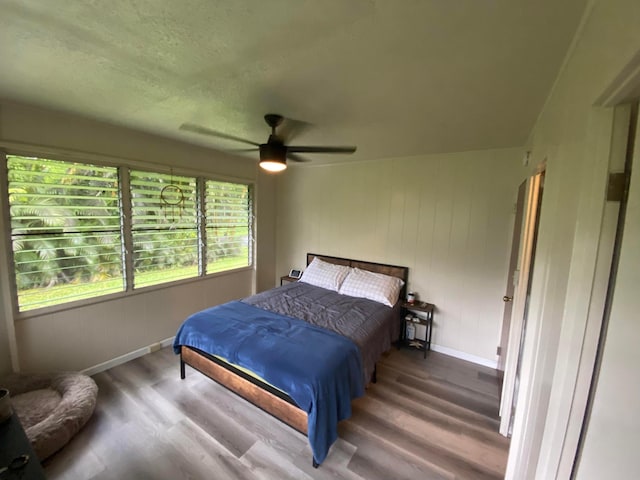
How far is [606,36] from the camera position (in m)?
0.74

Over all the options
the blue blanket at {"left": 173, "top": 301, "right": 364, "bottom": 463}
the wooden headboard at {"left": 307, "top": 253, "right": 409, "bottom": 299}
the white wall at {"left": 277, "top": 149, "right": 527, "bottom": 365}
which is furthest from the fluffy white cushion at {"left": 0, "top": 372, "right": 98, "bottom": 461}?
the white wall at {"left": 277, "top": 149, "right": 527, "bottom": 365}

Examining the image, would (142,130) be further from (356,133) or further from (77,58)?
(356,133)

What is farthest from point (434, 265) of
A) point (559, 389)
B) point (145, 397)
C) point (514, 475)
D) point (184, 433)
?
point (145, 397)

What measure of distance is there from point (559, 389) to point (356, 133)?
217 centimetres

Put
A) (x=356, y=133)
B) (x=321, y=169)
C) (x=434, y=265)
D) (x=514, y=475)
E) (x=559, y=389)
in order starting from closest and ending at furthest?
(x=559, y=389) < (x=514, y=475) < (x=356, y=133) < (x=434, y=265) < (x=321, y=169)

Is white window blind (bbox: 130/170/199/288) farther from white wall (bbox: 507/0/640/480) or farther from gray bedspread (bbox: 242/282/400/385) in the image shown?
white wall (bbox: 507/0/640/480)

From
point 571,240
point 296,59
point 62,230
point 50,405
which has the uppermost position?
point 296,59

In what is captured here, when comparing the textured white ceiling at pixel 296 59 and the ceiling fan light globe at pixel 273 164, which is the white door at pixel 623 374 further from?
the ceiling fan light globe at pixel 273 164

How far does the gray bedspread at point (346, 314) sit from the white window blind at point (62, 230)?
148 centimetres

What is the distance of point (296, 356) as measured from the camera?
1827 millimetres

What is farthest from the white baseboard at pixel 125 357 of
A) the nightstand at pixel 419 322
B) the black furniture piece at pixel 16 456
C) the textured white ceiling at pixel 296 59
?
the nightstand at pixel 419 322

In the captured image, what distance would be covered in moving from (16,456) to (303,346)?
1.42 m

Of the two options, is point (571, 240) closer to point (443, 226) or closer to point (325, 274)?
point (443, 226)

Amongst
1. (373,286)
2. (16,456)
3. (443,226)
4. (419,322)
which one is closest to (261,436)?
(16,456)
